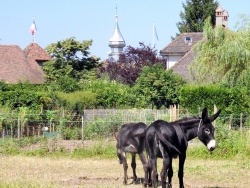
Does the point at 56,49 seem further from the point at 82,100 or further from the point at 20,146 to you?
the point at 20,146

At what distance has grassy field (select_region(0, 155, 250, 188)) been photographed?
59.6 ft

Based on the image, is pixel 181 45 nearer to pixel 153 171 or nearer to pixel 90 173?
pixel 90 173

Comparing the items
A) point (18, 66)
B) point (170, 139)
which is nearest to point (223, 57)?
point (170, 139)

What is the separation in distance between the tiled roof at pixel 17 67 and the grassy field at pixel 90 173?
131 feet

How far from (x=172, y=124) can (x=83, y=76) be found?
151ft

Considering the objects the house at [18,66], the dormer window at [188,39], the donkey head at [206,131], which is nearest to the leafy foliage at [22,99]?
the house at [18,66]

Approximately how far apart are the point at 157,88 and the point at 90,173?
77.7ft

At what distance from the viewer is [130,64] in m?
75.1

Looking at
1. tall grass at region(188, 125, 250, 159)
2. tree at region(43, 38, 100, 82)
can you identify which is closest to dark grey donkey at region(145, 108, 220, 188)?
tall grass at region(188, 125, 250, 159)

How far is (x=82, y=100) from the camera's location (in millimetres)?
41125

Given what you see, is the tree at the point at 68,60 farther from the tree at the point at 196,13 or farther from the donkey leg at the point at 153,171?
the donkey leg at the point at 153,171

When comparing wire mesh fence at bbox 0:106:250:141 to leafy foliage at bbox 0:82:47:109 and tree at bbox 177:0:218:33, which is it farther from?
tree at bbox 177:0:218:33

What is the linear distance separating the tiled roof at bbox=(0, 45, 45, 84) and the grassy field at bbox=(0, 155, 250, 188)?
39825 millimetres

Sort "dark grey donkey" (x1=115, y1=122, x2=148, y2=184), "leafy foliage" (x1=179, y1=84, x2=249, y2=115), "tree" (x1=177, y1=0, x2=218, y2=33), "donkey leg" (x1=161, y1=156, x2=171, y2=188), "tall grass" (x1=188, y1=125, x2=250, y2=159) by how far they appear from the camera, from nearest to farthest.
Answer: "donkey leg" (x1=161, y1=156, x2=171, y2=188)
"dark grey donkey" (x1=115, y1=122, x2=148, y2=184)
"tall grass" (x1=188, y1=125, x2=250, y2=159)
"leafy foliage" (x1=179, y1=84, x2=249, y2=115)
"tree" (x1=177, y1=0, x2=218, y2=33)
